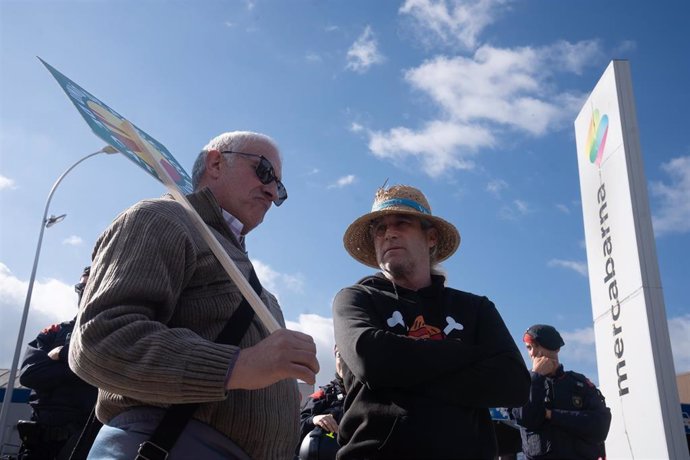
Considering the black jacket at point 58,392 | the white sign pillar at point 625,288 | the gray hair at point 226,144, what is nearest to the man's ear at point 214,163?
the gray hair at point 226,144

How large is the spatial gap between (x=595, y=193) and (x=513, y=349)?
17.9 feet

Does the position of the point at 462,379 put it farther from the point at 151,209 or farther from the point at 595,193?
the point at 595,193

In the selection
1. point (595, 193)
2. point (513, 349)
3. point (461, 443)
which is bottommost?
point (461, 443)

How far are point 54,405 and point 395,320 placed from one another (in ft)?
12.0

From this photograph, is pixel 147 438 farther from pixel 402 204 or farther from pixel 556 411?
pixel 556 411

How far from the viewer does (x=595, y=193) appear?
23.9 ft

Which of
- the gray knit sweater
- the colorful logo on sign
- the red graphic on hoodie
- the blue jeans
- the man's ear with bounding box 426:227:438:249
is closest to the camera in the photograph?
the gray knit sweater

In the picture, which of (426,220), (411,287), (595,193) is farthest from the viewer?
(595,193)

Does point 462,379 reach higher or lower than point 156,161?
lower

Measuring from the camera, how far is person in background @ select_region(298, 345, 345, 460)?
4.58 metres

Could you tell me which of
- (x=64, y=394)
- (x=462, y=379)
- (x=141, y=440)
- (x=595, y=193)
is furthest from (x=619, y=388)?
(x=141, y=440)

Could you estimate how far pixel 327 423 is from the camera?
4.77 meters

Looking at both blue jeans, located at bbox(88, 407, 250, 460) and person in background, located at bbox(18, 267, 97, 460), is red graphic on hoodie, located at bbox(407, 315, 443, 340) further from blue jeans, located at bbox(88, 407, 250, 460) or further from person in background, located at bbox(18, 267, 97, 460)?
person in background, located at bbox(18, 267, 97, 460)

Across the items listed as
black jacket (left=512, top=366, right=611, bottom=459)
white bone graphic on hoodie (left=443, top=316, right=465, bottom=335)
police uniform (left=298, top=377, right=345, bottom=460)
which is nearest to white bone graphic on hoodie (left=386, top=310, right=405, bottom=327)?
white bone graphic on hoodie (left=443, top=316, right=465, bottom=335)
